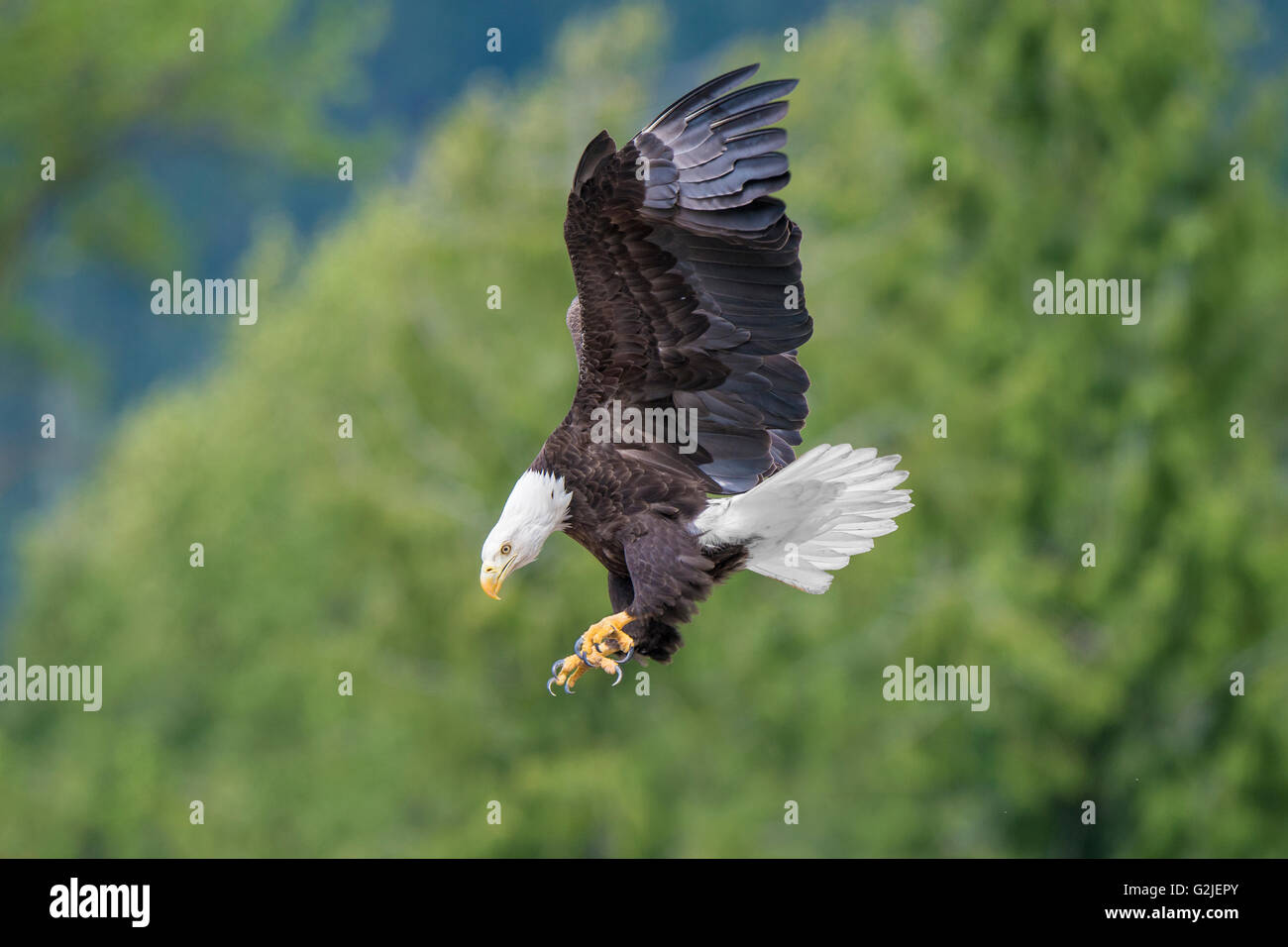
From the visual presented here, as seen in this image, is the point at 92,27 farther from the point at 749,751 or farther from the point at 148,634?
the point at 749,751

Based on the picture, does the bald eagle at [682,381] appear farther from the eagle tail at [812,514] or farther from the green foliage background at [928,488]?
the green foliage background at [928,488]

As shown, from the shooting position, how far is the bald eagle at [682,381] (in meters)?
4.14

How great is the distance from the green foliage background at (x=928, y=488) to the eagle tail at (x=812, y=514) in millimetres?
10298

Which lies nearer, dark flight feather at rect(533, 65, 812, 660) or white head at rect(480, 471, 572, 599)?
white head at rect(480, 471, 572, 599)

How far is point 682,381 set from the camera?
4.45m

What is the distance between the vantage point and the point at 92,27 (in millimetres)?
25031

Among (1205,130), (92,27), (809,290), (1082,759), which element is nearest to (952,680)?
(1082,759)

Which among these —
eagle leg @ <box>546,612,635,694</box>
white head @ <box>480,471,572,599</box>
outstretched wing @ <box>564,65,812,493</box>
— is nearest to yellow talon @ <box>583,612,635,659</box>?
eagle leg @ <box>546,612,635,694</box>

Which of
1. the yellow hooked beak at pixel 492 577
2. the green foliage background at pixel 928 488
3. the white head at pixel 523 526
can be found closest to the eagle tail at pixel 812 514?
the white head at pixel 523 526

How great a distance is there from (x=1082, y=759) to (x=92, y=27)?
60.4 feet

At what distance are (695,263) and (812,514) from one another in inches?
30.1

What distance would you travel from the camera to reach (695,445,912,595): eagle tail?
418 centimetres

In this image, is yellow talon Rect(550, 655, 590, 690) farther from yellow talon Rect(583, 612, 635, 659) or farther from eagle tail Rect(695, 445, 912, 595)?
eagle tail Rect(695, 445, 912, 595)

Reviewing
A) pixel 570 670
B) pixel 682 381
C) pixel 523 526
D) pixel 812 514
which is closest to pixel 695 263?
pixel 682 381
